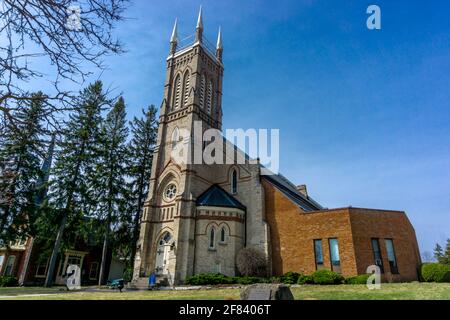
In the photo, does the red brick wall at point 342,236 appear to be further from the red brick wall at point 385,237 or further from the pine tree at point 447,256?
the pine tree at point 447,256

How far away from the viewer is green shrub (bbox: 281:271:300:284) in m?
19.1

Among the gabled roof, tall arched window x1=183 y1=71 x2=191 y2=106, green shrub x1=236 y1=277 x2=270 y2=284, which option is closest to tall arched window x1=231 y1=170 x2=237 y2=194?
the gabled roof

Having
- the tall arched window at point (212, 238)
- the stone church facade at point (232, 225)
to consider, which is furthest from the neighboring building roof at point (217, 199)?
the tall arched window at point (212, 238)

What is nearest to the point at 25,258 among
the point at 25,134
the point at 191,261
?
the point at 191,261

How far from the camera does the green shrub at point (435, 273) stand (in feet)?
57.9

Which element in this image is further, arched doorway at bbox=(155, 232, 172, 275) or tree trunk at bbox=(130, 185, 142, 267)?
tree trunk at bbox=(130, 185, 142, 267)

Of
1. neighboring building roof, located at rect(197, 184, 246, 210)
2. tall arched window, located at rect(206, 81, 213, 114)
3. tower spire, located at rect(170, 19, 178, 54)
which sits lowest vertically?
neighboring building roof, located at rect(197, 184, 246, 210)

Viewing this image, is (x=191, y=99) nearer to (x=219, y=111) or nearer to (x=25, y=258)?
(x=219, y=111)

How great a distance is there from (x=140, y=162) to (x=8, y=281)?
16.7 meters

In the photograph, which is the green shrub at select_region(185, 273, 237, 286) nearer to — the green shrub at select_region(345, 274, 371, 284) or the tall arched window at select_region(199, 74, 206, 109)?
the green shrub at select_region(345, 274, 371, 284)

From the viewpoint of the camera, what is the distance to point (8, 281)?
26.1m

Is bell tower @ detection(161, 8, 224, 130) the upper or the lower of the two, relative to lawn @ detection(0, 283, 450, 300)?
upper

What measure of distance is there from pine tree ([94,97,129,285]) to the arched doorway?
640 centimetres

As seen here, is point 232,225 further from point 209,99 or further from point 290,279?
point 209,99
